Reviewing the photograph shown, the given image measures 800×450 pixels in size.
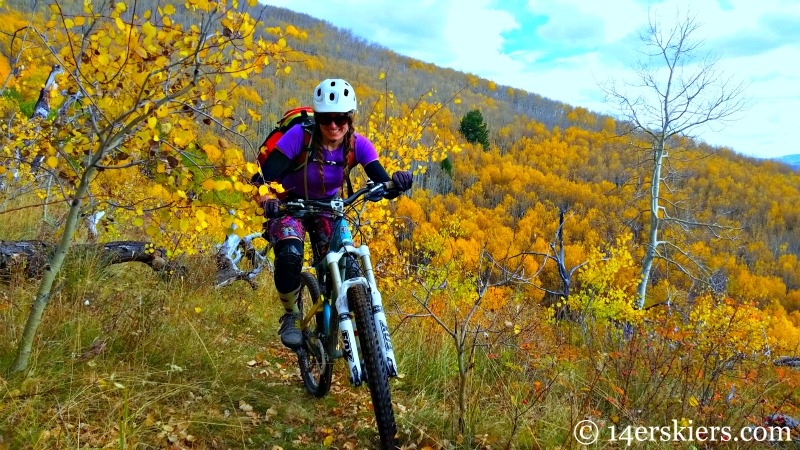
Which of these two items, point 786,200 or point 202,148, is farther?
point 786,200

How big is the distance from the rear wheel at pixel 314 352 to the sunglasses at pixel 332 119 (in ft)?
3.92

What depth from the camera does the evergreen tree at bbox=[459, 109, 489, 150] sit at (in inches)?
3615

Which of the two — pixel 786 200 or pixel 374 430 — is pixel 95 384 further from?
pixel 786 200

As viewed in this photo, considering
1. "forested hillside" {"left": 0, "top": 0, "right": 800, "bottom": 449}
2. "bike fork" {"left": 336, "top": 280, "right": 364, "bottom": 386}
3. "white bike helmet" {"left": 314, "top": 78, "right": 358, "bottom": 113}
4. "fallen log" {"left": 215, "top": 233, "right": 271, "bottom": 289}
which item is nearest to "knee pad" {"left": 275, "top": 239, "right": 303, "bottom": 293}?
"forested hillside" {"left": 0, "top": 0, "right": 800, "bottom": 449}

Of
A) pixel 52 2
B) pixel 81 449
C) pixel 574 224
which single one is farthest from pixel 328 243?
pixel 574 224

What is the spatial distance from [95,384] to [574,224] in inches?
2978

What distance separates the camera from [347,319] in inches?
111

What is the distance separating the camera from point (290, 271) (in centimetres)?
352

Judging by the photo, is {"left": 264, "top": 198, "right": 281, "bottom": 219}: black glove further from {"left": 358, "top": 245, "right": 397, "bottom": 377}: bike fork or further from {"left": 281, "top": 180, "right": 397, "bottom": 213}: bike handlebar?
{"left": 358, "top": 245, "right": 397, "bottom": 377}: bike fork

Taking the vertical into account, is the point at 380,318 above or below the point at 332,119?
below

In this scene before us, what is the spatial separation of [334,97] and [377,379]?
192cm

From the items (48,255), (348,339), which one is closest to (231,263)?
(48,255)

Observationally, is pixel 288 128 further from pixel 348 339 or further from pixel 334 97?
pixel 348 339

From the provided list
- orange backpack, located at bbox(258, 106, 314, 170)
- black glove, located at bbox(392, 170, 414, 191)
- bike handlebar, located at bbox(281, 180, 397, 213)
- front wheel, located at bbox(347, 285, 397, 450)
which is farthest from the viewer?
orange backpack, located at bbox(258, 106, 314, 170)
